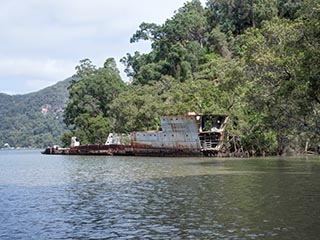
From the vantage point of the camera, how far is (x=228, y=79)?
44.7 metres

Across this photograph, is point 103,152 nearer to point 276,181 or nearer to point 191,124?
point 191,124

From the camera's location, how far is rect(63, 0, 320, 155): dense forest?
25266mm

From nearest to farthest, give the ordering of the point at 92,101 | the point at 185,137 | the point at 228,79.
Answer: the point at 228,79 < the point at 185,137 < the point at 92,101

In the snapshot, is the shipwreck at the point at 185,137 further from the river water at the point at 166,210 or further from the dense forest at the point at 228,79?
A: the river water at the point at 166,210

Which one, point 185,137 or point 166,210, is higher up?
point 185,137

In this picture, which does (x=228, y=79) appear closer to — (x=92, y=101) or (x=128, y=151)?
(x=128, y=151)

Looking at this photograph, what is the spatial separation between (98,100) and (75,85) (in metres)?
5.61

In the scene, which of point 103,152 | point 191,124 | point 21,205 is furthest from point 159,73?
point 21,205

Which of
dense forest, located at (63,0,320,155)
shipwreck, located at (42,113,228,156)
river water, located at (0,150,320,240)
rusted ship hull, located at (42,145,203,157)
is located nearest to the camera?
river water, located at (0,150,320,240)

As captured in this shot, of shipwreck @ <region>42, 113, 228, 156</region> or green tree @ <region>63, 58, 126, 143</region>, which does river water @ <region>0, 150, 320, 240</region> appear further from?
green tree @ <region>63, 58, 126, 143</region>

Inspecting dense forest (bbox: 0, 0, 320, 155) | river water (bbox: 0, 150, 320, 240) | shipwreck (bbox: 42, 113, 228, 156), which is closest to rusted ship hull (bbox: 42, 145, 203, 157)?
shipwreck (bbox: 42, 113, 228, 156)

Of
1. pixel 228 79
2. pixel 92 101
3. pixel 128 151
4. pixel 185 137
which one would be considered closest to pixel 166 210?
pixel 228 79

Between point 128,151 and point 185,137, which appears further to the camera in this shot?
point 128,151

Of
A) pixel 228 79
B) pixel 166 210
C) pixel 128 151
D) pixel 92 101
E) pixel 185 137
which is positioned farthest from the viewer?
pixel 92 101
